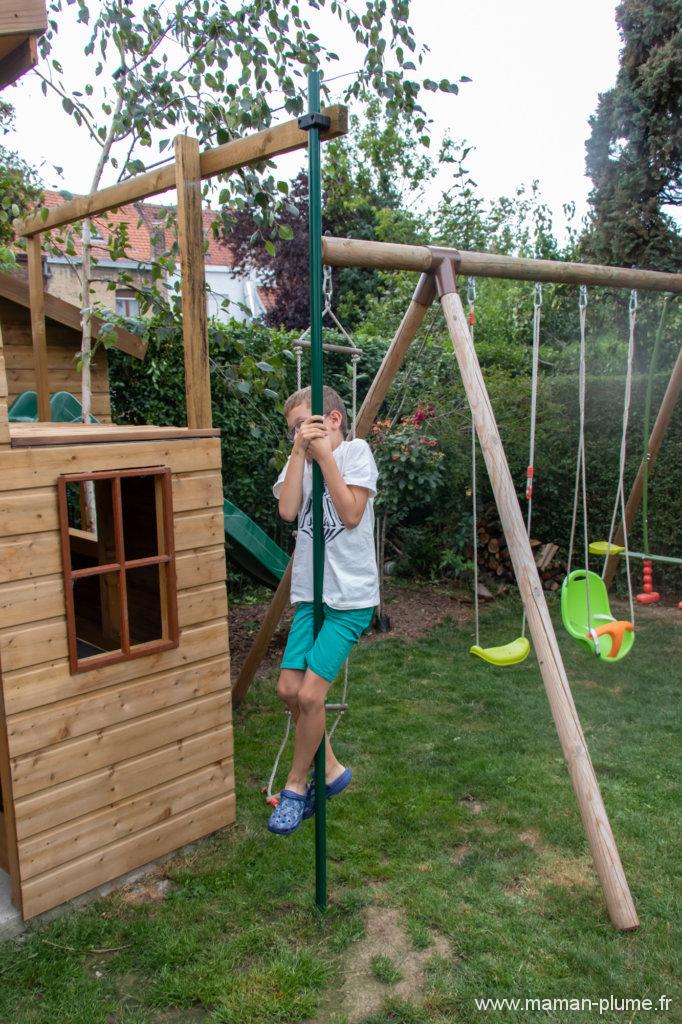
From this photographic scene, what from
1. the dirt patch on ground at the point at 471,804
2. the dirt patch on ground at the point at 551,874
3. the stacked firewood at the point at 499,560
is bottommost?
the dirt patch on ground at the point at 471,804

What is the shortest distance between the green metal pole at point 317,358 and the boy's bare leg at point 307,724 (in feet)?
0.19

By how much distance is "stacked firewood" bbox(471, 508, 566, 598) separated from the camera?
7.11m

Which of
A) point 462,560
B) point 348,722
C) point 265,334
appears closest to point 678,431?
point 462,560

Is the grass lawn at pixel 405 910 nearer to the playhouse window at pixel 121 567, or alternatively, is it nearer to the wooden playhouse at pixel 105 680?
the wooden playhouse at pixel 105 680

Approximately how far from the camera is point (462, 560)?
697cm

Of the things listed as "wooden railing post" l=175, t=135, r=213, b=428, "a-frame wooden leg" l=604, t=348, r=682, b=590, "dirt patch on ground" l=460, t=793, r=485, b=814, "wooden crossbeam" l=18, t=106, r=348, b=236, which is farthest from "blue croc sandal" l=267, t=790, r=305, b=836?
"a-frame wooden leg" l=604, t=348, r=682, b=590

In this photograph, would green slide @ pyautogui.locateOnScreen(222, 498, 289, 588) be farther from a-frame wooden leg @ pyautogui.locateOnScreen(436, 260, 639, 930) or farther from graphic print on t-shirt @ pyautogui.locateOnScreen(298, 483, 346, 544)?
a-frame wooden leg @ pyautogui.locateOnScreen(436, 260, 639, 930)

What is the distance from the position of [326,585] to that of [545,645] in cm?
81

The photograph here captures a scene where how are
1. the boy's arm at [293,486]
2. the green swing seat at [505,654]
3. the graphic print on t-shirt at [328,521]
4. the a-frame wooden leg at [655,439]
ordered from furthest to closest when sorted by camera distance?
the a-frame wooden leg at [655,439], the green swing seat at [505,654], the graphic print on t-shirt at [328,521], the boy's arm at [293,486]

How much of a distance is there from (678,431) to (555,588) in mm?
1790

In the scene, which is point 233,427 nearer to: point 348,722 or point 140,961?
point 348,722

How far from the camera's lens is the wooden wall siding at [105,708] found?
2412 millimetres

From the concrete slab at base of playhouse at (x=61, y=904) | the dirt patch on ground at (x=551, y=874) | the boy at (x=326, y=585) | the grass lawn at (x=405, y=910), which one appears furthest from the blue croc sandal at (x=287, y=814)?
the dirt patch on ground at (x=551, y=874)

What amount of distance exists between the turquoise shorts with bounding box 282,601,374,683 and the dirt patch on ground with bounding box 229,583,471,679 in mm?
2523
